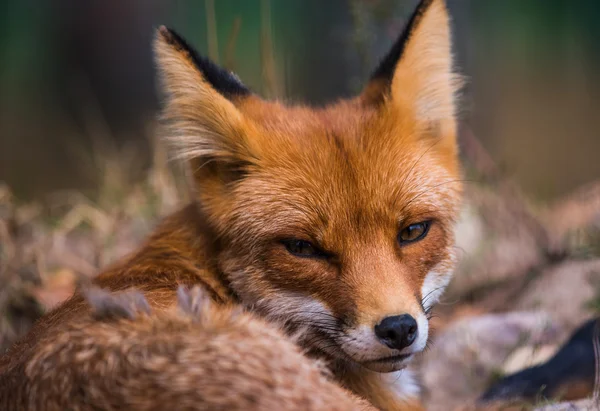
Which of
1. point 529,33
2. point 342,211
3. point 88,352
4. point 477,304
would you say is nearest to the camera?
point 88,352

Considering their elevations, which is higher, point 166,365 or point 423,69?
point 423,69

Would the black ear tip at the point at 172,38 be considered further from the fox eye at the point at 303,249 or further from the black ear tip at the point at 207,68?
the fox eye at the point at 303,249

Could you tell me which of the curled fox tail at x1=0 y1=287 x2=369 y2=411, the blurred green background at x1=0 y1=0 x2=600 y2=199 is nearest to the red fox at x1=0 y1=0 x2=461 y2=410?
the curled fox tail at x1=0 y1=287 x2=369 y2=411

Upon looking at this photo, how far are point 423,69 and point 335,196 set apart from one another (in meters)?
1.03

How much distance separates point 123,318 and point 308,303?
92cm

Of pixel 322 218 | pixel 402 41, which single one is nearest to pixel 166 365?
pixel 322 218

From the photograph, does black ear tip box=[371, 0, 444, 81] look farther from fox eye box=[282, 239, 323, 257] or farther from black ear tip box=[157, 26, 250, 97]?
fox eye box=[282, 239, 323, 257]

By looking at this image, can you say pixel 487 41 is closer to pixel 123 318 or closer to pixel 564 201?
pixel 564 201

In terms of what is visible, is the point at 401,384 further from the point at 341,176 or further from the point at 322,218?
the point at 341,176

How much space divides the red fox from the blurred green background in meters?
7.49

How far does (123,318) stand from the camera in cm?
292

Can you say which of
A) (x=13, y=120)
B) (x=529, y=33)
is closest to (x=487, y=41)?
(x=529, y=33)

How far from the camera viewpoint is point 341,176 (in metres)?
3.57

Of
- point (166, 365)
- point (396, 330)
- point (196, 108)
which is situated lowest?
point (396, 330)
